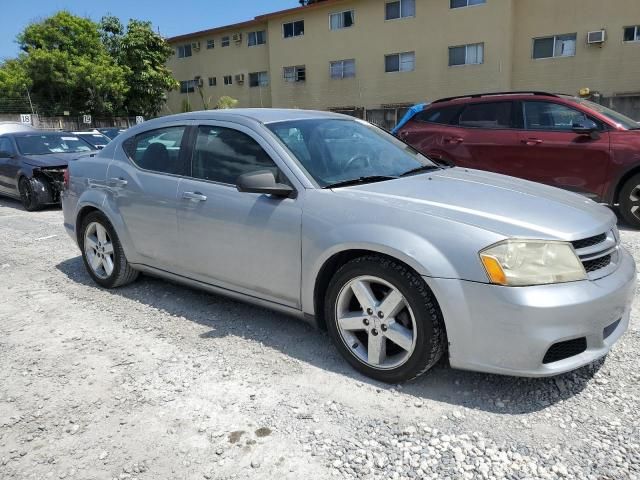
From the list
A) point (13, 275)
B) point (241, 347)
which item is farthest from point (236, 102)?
point (241, 347)

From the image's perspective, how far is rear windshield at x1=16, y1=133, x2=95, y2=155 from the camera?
408 inches

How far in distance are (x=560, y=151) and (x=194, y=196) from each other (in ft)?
17.0

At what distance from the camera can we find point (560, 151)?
683cm

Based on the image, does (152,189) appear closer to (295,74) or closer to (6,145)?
(6,145)

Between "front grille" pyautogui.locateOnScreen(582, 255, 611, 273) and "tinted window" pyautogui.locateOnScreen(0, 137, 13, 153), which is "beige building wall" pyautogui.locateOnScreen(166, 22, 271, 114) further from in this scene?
"front grille" pyautogui.locateOnScreen(582, 255, 611, 273)

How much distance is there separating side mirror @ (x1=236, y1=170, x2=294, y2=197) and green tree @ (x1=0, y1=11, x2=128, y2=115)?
32.0 m

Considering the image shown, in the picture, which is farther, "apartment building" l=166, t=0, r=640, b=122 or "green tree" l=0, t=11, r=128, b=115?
"green tree" l=0, t=11, r=128, b=115

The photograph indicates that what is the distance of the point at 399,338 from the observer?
2.83 meters

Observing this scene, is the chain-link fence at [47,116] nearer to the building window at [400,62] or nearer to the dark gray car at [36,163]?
the building window at [400,62]

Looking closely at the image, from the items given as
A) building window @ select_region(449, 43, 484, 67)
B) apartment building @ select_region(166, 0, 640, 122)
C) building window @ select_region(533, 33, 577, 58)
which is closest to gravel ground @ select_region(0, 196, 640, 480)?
apartment building @ select_region(166, 0, 640, 122)

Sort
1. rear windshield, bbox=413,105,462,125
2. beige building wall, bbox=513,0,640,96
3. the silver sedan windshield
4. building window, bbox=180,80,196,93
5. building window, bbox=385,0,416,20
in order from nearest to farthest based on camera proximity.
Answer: the silver sedan windshield
rear windshield, bbox=413,105,462,125
beige building wall, bbox=513,0,640,96
building window, bbox=385,0,416,20
building window, bbox=180,80,196,93

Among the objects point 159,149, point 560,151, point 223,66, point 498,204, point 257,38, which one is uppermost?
point 257,38

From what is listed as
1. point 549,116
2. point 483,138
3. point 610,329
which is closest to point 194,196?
point 610,329

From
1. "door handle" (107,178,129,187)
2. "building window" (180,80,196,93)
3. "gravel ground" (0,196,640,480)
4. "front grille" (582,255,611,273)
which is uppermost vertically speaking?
"building window" (180,80,196,93)
